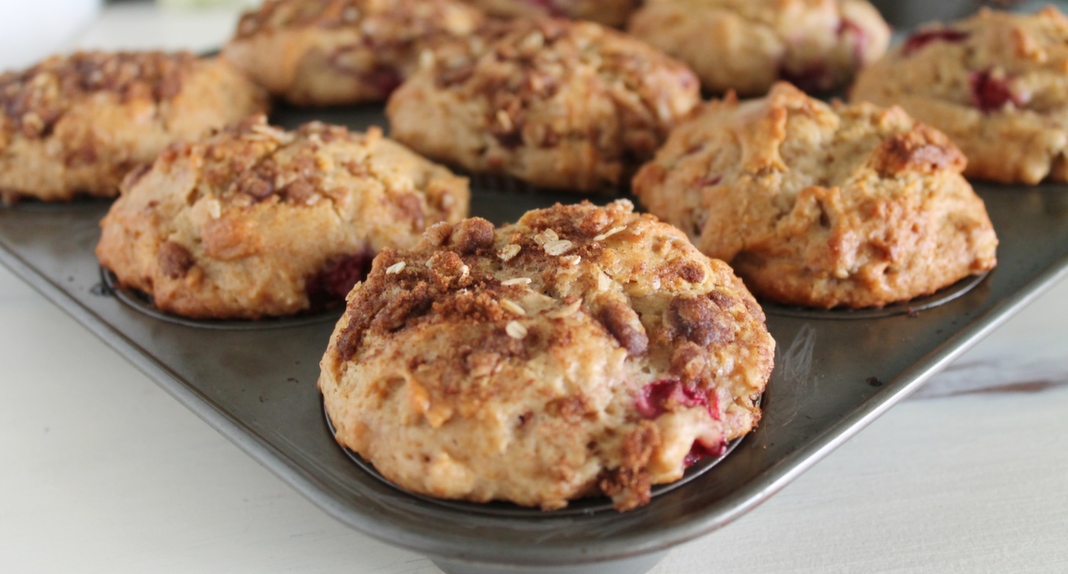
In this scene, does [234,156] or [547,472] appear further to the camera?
[234,156]

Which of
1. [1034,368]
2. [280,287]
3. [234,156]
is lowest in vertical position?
[1034,368]

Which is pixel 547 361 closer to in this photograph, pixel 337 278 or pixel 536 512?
pixel 536 512

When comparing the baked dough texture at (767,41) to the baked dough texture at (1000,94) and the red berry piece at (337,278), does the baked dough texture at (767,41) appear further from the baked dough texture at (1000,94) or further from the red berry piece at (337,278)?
the red berry piece at (337,278)

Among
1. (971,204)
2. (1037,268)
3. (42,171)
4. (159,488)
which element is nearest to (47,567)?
(159,488)

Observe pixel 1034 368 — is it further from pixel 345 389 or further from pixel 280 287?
pixel 280 287

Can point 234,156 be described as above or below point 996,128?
above

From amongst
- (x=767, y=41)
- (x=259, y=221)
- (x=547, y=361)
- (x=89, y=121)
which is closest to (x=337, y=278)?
(x=259, y=221)

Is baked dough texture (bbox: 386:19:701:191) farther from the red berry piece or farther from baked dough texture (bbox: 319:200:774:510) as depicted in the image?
baked dough texture (bbox: 319:200:774:510)
